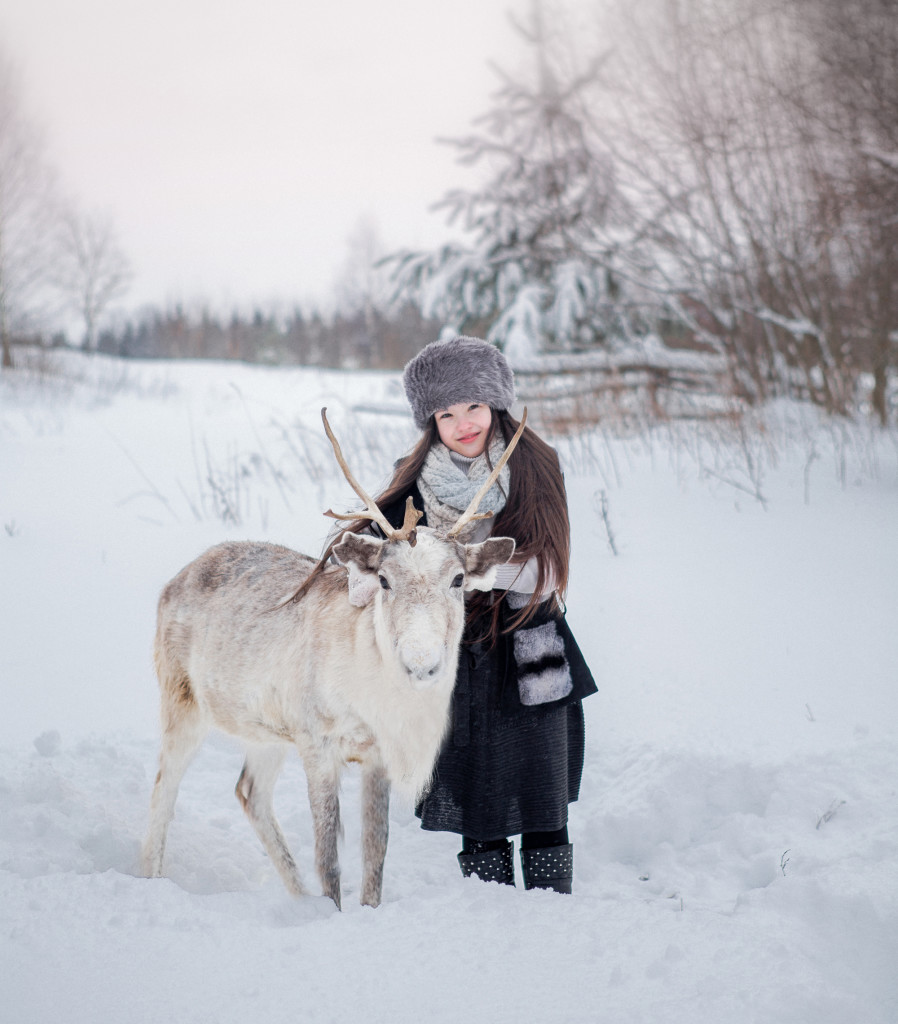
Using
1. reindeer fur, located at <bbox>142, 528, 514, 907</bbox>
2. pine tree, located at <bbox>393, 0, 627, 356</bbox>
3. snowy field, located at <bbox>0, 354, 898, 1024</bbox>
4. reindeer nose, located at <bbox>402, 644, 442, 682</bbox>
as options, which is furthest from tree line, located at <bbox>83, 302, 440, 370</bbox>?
reindeer nose, located at <bbox>402, 644, 442, 682</bbox>

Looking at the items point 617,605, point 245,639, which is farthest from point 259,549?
point 617,605

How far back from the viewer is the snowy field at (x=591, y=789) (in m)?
1.99

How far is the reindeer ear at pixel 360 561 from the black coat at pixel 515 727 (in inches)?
17.8

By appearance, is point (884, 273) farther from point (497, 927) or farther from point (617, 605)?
point (497, 927)

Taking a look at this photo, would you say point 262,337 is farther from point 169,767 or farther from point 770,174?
point 169,767

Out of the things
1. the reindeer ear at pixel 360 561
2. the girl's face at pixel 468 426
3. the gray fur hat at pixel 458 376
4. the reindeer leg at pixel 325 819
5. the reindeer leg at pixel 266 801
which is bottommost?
the reindeer leg at pixel 266 801

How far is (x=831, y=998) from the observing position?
1939mm

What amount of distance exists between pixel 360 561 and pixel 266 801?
1.48 meters

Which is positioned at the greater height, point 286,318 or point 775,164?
point 286,318

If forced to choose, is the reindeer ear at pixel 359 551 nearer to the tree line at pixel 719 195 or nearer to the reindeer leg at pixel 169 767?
the reindeer leg at pixel 169 767

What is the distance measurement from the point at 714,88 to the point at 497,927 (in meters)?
8.04

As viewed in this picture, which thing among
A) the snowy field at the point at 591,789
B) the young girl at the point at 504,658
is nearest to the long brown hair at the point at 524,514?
the young girl at the point at 504,658

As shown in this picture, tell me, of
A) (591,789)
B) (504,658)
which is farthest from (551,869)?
(591,789)

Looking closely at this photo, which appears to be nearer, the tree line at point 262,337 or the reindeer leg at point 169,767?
the reindeer leg at point 169,767
